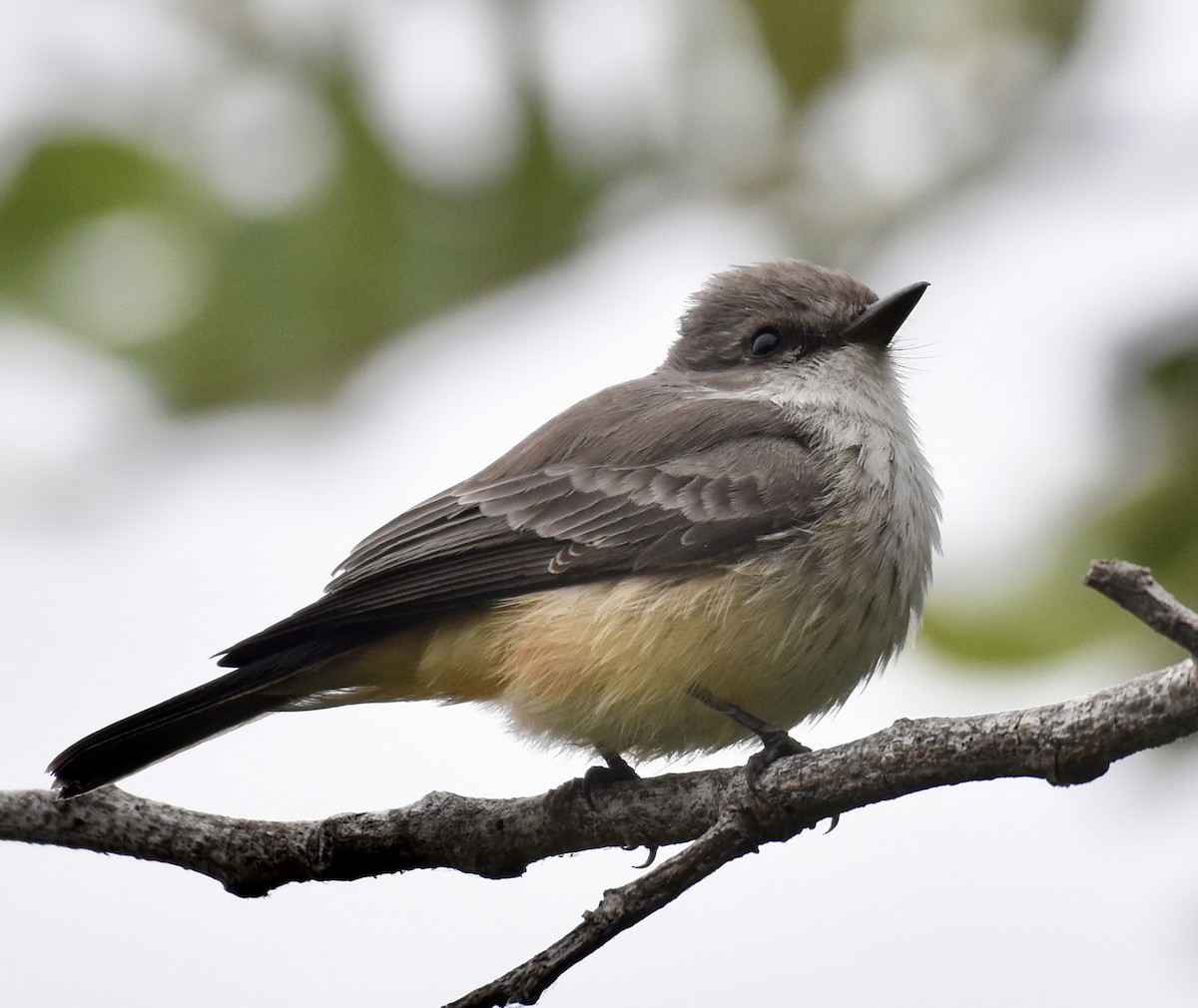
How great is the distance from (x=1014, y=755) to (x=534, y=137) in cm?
233

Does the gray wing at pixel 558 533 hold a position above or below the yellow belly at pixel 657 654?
above

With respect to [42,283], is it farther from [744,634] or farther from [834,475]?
[834,475]

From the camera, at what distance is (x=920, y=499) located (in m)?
5.21

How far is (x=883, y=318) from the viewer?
18.3ft

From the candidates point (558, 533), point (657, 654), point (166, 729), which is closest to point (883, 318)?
point (558, 533)

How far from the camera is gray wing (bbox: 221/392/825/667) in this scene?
4785 millimetres

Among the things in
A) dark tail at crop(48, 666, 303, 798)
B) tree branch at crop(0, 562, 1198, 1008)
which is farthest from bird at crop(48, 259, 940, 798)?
tree branch at crop(0, 562, 1198, 1008)

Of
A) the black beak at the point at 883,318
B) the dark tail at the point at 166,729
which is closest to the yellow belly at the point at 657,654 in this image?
the dark tail at the point at 166,729

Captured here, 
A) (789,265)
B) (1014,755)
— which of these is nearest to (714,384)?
(789,265)

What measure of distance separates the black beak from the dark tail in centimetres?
256

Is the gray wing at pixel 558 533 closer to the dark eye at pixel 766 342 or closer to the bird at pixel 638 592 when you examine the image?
the bird at pixel 638 592

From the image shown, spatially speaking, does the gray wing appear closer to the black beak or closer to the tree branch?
the black beak

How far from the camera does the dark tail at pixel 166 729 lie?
4.04 m

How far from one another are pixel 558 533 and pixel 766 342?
141cm
